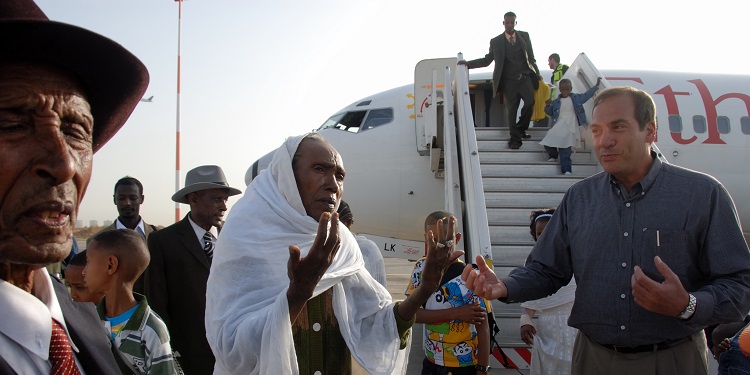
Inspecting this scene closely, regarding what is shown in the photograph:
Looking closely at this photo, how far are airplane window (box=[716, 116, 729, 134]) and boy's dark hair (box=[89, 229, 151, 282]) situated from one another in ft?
29.4

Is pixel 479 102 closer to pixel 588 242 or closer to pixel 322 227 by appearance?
pixel 588 242

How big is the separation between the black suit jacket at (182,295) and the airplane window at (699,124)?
812 centimetres

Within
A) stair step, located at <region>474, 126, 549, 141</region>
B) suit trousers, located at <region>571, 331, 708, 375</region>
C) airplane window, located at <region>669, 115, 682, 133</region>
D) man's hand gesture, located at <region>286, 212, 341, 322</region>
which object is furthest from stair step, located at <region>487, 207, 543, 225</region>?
man's hand gesture, located at <region>286, 212, 341, 322</region>

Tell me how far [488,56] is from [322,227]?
666cm

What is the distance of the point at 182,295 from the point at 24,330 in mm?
2594

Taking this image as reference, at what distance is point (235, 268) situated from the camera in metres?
2.08

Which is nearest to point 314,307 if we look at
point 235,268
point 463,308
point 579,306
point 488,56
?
point 235,268

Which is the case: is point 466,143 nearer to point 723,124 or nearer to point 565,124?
point 565,124

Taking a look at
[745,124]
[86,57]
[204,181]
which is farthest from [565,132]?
[86,57]

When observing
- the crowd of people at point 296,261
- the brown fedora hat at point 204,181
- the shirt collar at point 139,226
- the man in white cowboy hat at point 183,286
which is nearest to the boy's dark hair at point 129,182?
the shirt collar at point 139,226

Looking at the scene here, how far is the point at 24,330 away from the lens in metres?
0.95

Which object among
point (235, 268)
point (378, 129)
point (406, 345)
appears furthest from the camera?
point (378, 129)

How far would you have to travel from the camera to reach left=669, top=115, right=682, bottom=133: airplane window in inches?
343

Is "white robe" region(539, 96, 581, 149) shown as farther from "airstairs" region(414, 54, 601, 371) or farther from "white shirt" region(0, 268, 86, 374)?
"white shirt" region(0, 268, 86, 374)
